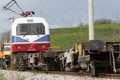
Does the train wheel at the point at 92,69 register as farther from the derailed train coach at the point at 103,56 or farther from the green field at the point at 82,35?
the green field at the point at 82,35

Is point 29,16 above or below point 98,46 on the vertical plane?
above

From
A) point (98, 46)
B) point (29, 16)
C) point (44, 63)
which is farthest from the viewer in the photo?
point (29, 16)

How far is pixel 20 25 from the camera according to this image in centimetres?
2633

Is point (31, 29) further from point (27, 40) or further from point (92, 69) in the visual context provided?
point (92, 69)

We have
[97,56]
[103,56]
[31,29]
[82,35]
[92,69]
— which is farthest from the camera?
[82,35]

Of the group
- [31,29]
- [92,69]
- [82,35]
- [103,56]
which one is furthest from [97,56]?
[82,35]

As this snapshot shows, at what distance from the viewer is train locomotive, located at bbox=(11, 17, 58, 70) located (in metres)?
25.8

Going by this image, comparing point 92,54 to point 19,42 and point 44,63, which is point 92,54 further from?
point 19,42

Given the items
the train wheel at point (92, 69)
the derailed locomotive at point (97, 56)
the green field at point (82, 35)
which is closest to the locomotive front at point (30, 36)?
the green field at point (82, 35)

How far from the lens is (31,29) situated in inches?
1043

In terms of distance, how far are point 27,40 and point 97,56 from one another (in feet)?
31.9

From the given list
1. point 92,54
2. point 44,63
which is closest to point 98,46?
point 92,54

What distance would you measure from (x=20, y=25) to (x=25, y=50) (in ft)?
5.10

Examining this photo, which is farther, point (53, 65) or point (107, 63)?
point (53, 65)
